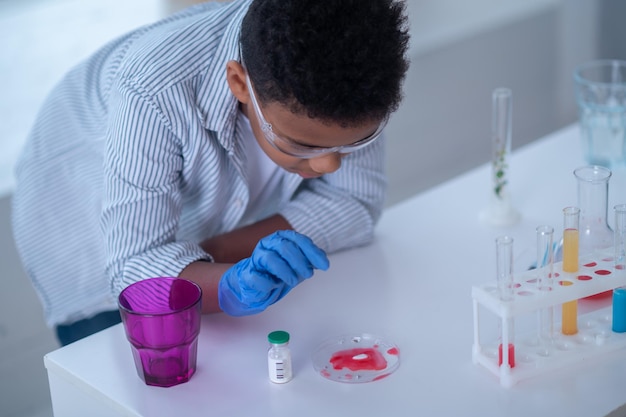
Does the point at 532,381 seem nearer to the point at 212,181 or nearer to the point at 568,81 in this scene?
the point at 212,181

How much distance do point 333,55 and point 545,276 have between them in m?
0.41

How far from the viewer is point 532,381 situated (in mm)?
1122

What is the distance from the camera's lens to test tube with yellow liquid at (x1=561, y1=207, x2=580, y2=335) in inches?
46.2

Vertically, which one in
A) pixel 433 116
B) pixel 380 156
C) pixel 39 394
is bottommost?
pixel 39 394

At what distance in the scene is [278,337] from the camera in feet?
3.79

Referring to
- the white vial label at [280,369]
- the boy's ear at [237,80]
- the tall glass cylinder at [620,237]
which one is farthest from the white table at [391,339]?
the boy's ear at [237,80]

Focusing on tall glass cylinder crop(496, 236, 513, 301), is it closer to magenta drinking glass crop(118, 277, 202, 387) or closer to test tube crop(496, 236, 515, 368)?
test tube crop(496, 236, 515, 368)

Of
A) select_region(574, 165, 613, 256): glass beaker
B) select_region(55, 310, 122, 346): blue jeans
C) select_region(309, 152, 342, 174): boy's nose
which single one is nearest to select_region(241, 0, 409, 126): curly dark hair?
select_region(309, 152, 342, 174): boy's nose

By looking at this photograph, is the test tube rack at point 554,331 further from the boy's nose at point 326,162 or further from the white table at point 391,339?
the boy's nose at point 326,162

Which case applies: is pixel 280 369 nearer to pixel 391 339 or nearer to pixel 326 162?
pixel 391 339

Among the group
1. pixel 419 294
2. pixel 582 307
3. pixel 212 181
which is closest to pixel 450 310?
pixel 419 294

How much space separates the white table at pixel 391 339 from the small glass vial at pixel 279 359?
0.05 feet

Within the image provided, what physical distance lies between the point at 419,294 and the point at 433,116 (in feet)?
6.05

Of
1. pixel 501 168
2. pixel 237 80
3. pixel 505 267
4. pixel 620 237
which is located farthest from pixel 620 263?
pixel 237 80
